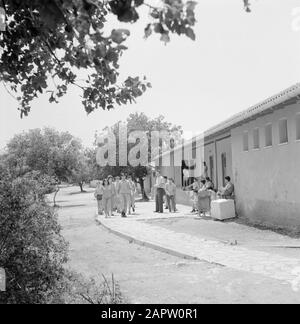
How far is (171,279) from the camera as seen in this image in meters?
6.74

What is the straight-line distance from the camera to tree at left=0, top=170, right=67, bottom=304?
4.98m

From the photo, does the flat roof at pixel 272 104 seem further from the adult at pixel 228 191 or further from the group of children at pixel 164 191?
the group of children at pixel 164 191

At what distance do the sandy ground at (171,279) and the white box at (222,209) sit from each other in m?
5.38

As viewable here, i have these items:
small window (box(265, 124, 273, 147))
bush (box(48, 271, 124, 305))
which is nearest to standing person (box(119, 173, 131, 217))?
small window (box(265, 124, 273, 147))

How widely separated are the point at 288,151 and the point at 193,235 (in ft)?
11.3

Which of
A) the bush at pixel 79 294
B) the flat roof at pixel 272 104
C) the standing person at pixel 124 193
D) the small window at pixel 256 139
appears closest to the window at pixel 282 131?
the flat roof at pixel 272 104

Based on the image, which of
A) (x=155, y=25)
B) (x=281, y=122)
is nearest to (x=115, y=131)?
(x=281, y=122)

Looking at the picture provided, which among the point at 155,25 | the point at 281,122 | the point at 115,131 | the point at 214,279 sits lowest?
the point at 214,279

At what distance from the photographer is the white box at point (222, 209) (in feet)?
48.9

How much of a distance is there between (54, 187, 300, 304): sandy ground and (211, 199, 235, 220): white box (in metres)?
5.38

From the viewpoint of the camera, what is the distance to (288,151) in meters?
11.8

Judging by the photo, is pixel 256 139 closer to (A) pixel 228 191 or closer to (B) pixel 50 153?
(A) pixel 228 191
